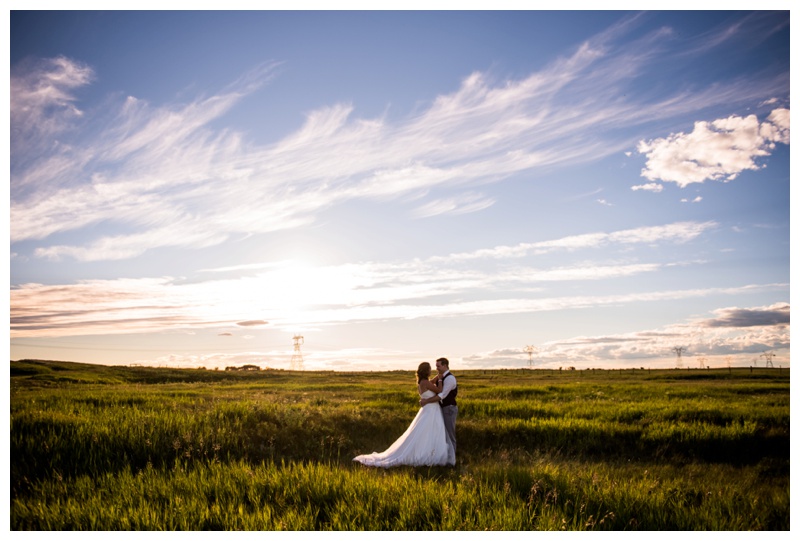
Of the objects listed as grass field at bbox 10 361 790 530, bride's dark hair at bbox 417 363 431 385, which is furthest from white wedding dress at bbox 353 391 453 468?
bride's dark hair at bbox 417 363 431 385

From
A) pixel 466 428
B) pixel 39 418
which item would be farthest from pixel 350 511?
pixel 466 428

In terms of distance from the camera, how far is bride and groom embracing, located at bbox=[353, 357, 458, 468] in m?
12.7

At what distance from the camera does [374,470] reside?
11.7 m

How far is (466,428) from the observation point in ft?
57.9

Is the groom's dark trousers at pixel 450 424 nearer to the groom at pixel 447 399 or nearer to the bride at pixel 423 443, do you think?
the groom at pixel 447 399

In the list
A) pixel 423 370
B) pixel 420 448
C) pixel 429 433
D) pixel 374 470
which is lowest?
pixel 374 470

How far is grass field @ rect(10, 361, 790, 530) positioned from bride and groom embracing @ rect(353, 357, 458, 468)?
517 millimetres

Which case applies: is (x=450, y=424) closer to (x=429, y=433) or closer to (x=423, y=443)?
(x=429, y=433)

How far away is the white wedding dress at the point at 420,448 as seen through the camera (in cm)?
1262

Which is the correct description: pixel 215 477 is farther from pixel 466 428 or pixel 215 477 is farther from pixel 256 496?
pixel 466 428

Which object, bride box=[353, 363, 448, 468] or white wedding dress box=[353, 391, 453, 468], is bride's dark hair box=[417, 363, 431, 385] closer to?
bride box=[353, 363, 448, 468]

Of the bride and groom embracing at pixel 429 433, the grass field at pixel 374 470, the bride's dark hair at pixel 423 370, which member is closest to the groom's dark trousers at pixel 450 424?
the bride and groom embracing at pixel 429 433

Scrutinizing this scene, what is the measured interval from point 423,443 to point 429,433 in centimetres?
30

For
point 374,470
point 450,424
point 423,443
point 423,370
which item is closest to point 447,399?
point 450,424
